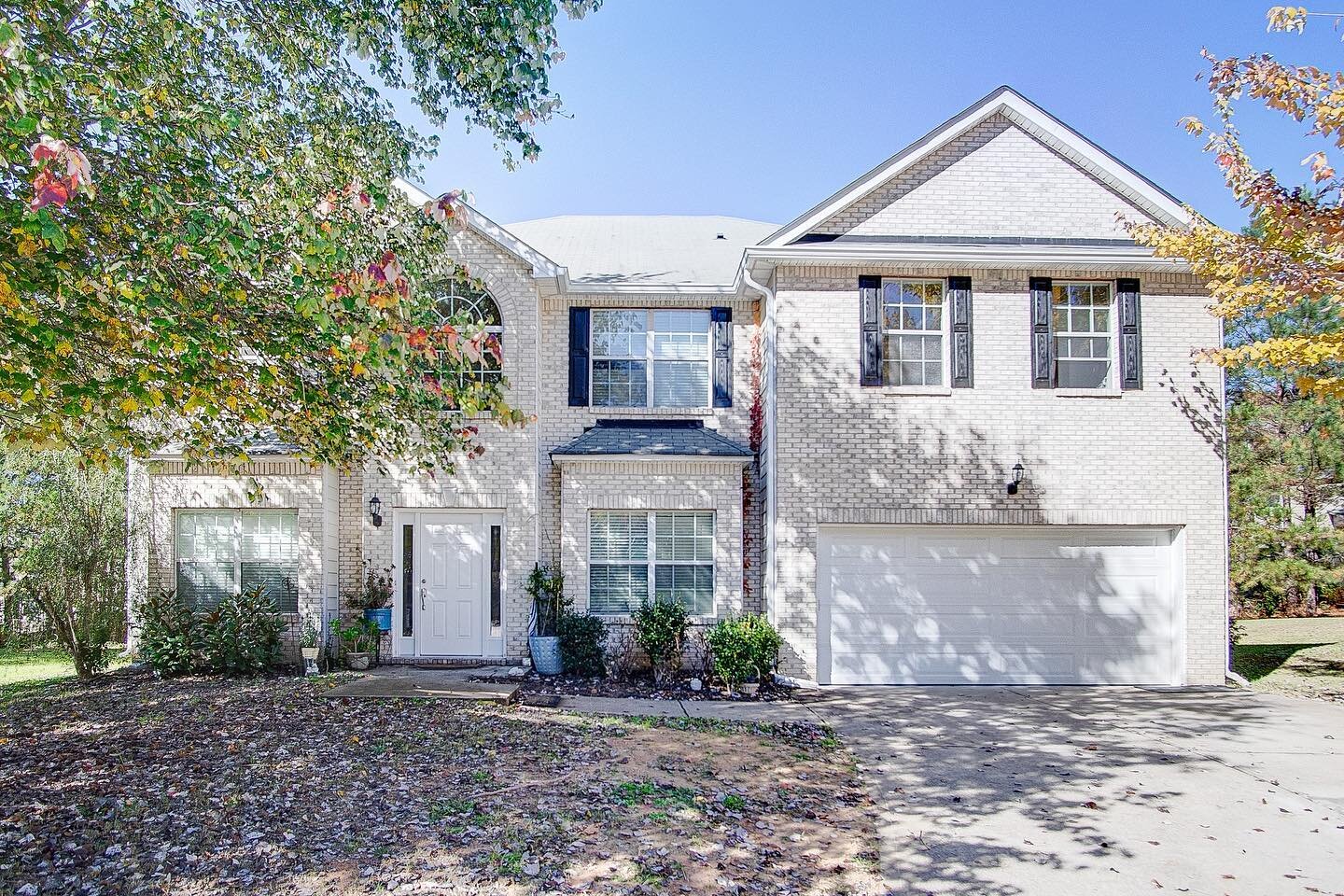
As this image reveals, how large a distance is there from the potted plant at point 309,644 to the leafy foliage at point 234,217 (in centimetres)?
407

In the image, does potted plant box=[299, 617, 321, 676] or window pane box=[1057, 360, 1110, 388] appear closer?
potted plant box=[299, 617, 321, 676]

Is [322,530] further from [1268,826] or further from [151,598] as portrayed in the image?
[1268,826]

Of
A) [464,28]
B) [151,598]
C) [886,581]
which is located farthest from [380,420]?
[886,581]

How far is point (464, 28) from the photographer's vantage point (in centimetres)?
682

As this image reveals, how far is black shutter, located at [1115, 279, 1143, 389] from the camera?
11.5m

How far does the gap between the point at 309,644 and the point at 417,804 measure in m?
6.15

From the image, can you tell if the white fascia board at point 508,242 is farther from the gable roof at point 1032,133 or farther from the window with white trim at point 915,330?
the window with white trim at point 915,330

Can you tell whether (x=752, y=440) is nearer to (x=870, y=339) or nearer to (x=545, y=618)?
(x=870, y=339)

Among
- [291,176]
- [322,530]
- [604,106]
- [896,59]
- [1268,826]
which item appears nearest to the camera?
[1268,826]

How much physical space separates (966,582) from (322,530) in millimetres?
9194

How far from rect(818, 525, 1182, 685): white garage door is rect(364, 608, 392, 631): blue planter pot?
620cm

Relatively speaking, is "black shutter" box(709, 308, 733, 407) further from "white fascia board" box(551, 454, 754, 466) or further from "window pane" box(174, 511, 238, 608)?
"window pane" box(174, 511, 238, 608)

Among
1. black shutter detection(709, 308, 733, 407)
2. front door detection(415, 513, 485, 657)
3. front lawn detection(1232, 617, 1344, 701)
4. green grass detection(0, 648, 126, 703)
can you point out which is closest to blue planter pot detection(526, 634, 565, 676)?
front door detection(415, 513, 485, 657)

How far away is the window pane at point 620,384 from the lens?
41.8 feet
